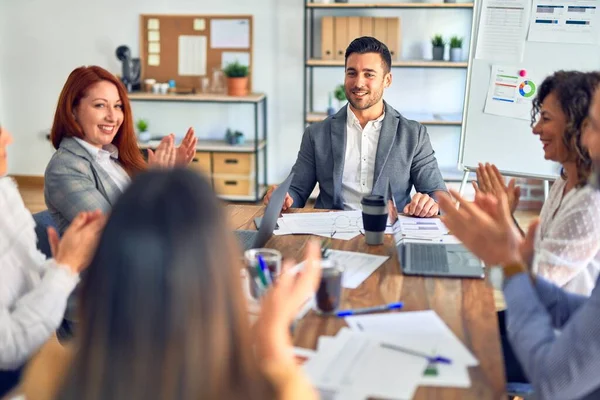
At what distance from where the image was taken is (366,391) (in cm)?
112

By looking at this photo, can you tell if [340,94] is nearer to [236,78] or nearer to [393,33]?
[393,33]

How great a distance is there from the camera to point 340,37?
4.88m

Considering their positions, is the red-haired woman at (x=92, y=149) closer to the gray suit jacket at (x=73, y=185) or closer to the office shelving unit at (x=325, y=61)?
the gray suit jacket at (x=73, y=185)

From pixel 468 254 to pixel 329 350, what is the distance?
71 cm

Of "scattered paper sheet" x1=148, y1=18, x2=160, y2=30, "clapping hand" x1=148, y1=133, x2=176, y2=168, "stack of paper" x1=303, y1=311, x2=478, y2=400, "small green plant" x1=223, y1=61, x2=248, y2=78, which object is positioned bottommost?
"stack of paper" x1=303, y1=311, x2=478, y2=400

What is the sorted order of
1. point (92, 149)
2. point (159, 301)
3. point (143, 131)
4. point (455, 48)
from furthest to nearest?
point (143, 131) < point (455, 48) < point (92, 149) < point (159, 301)

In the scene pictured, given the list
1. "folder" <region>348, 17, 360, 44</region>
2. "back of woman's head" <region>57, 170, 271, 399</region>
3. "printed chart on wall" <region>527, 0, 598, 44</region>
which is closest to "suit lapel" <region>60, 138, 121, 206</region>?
"back of woman's head" <region>57, 170, 271, 399</region>

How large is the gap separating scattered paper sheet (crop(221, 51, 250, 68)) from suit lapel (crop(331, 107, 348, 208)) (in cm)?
251

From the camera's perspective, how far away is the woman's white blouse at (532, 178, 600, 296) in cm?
159

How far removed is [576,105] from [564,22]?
1.88 metres

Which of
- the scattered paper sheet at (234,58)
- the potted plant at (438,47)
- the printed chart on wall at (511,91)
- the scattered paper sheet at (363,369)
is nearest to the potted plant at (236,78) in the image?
the scattered paper sheet at (234,58)

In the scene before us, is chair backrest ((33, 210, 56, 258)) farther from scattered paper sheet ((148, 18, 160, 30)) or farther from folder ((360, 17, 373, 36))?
scattered paper sheet ((148, 18, 160, 30))

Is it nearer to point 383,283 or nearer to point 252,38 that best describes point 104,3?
point 252,38

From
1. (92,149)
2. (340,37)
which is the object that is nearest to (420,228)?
(92,149)
